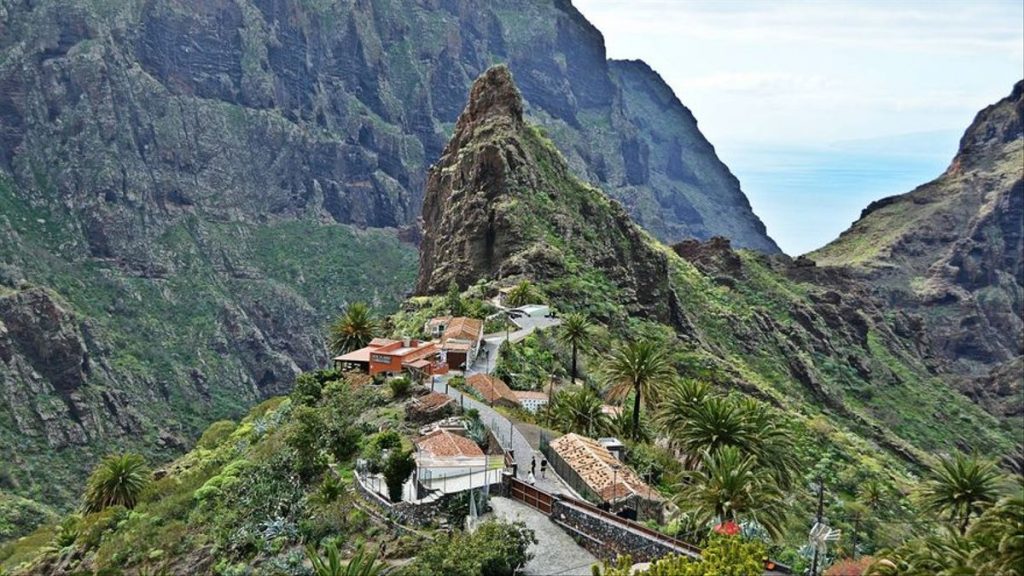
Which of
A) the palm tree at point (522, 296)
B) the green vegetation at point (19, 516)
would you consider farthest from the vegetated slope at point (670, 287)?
the green vegetation at point (19, 516)

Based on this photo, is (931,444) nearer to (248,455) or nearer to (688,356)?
(688,356)

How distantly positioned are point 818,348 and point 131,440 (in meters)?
119

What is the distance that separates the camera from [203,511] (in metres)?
52.4

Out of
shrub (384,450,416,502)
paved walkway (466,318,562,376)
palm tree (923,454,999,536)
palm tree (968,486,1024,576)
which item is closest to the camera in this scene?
palm tree (968,486,1024,576)

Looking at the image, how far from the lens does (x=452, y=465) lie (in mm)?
45969

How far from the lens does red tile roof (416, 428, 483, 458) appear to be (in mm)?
47188

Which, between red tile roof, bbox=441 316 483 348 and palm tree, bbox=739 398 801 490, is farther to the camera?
red tile roof, bbox=441 316 483 348

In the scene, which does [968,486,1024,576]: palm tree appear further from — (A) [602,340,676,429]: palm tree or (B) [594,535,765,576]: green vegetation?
(A) [602,340,676,429]: palm tree

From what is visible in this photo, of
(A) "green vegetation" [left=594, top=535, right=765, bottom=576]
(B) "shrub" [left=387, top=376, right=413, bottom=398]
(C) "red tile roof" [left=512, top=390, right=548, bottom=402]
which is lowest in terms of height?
(A) "green vegetation" [left=594, top=535, right=765, bottom=576]

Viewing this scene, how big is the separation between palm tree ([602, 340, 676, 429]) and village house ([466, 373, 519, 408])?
8459 mm

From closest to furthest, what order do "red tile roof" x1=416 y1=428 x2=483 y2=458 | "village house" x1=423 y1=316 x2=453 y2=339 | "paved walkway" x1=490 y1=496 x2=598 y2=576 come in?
"paved walkway" x1=490 y1=496 x2=598 y2=576
"red tile roof" x1=416 y1=428 x2=483 y2=458
"village house" x1=423 y1=316 x2=453 y2=339

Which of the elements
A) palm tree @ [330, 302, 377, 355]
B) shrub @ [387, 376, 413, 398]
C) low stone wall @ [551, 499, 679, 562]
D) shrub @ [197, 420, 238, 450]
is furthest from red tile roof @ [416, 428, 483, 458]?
shrub @ [197, 420, 238, 450]

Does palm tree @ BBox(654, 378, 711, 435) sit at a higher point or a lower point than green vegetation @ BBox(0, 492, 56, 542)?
higher

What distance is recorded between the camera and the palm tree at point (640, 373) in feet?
188
